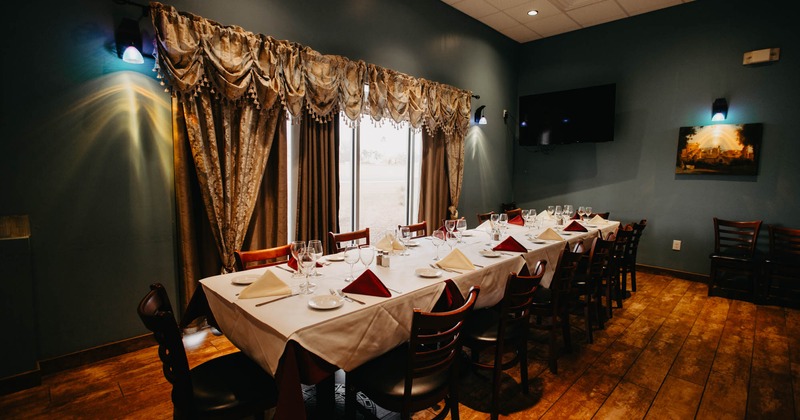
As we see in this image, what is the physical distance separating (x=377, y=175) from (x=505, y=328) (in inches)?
116

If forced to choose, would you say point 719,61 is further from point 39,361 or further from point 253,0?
point 39,361

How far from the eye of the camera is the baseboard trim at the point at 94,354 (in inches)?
98.1

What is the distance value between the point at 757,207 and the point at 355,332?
5.30 m

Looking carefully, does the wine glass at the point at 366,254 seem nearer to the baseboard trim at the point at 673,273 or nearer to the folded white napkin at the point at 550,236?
the folded white napkin at the point at 550,236

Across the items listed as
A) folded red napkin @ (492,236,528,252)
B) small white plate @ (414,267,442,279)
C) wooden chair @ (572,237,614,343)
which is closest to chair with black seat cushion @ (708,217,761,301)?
wooden chair @ (572,237,614,343)

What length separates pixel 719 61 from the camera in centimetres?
464

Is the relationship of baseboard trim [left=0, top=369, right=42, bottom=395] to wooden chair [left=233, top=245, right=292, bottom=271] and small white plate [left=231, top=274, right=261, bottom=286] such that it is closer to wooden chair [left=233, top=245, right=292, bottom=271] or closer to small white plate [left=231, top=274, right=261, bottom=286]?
wooden chair [left=233, top=245, right=292, bottom=271]

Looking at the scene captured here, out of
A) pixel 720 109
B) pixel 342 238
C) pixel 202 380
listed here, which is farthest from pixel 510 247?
pixel 720 109

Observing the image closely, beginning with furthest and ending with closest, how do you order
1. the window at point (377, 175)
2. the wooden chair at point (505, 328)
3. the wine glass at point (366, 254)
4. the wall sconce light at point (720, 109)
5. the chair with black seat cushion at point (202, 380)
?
the wall sconce light at point (720, 109)
the window at point (377, 175)
the wine glass at point (366, 254)
the wooden chair at point (505, 328)
the chair with black seat cushion at point (202, 380)

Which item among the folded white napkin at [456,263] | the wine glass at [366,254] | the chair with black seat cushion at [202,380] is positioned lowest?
the chair with black seat cushion at [202,380]

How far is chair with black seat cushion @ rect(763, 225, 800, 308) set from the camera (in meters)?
3.87

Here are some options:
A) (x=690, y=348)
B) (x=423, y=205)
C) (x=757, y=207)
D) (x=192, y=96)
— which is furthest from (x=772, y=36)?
(x=192, y=96)

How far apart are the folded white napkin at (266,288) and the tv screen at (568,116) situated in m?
5.09

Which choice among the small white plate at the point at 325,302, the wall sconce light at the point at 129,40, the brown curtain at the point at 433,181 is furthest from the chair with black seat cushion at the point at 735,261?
the wall sconce light at the point at 129,40
